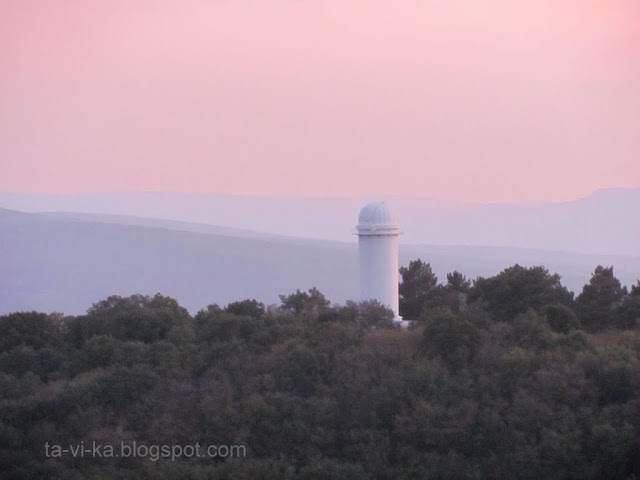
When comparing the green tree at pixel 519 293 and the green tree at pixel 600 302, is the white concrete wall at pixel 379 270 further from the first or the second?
the green tree at pixel 600 302

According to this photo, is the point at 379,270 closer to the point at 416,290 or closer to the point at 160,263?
the point at 416,290

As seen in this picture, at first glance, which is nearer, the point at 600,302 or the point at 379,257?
the point at 600,302

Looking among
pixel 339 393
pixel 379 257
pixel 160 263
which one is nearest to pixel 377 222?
pixel 379 257

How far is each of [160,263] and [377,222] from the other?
72.3 m

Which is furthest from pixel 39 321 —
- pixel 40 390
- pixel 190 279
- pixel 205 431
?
pixel 190 279

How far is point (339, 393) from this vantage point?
21141mm

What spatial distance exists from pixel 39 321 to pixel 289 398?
9.06 m

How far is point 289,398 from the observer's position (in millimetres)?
20594

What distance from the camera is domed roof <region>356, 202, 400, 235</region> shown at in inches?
1152

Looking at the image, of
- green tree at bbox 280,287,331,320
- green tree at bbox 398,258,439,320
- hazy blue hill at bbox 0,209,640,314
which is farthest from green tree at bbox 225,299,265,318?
hazy blue hill at bbox 0,209,640,314

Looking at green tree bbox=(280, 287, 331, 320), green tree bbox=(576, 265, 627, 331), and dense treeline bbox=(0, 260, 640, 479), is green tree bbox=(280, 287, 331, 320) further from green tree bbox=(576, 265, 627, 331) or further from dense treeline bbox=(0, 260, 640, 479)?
green tree bbox=(576, 265, 627, 331)

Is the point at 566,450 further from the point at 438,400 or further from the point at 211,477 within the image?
the point at 211,477

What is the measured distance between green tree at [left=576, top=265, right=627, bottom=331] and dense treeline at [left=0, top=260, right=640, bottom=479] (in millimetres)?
A: 50

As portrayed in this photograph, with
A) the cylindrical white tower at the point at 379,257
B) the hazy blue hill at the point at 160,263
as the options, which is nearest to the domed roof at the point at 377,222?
the cylindrical white tower at the point at 379,257
